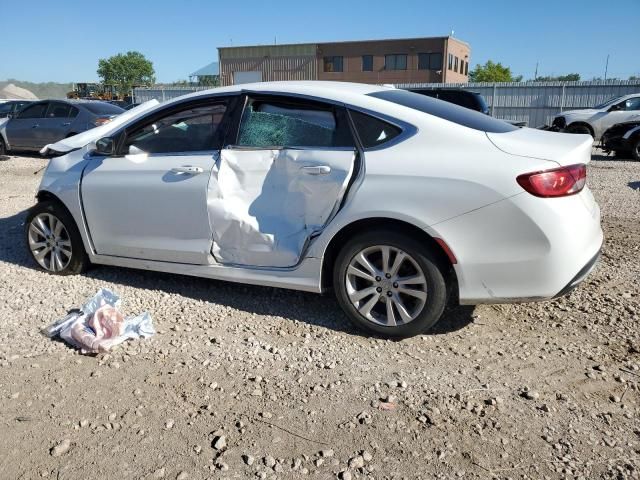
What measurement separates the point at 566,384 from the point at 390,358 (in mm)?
1009

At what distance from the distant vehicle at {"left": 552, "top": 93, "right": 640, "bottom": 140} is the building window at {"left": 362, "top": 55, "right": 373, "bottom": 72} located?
46.2 metres

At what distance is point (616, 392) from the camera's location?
3.04 m

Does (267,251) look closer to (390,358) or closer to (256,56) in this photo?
(390,358)

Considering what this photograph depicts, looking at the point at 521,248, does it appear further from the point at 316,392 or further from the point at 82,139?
the point at 82,139

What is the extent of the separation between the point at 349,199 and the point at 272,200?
607 millimetres

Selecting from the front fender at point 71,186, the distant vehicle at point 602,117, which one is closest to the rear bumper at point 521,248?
the front fender at point 71,186

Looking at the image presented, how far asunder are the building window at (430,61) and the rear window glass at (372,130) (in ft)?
199

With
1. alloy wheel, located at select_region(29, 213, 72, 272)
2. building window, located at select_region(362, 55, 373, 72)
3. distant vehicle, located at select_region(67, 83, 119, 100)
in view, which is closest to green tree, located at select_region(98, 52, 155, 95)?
distant vehicle, located at select_region(67, 83, 119, 100)

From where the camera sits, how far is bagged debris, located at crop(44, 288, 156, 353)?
362 cm

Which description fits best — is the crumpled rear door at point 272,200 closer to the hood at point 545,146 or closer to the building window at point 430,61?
the hood at point 545,146

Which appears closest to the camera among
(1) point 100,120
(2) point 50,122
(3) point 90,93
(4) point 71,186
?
(4) point 71,186

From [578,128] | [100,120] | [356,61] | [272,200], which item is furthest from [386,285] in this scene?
[356,61]

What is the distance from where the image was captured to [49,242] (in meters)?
5.02

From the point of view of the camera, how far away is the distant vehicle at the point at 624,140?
1327 centimetres
